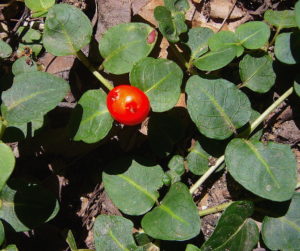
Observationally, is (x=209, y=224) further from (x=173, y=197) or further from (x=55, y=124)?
(x=55, y=124)

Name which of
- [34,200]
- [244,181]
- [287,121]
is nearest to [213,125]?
[244,181]

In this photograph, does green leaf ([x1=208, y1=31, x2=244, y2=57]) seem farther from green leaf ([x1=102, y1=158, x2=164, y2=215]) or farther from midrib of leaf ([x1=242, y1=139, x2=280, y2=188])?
green leaf ([x1=102, y1=158, x2=164, y2=215])

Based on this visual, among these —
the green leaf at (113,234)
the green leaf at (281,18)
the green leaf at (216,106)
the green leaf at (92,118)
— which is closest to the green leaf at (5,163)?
the green leaf at (92,118)

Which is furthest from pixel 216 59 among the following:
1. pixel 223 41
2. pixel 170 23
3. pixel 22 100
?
pixel 22 100

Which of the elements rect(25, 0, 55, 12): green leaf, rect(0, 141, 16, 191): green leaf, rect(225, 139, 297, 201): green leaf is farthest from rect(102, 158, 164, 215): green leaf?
rect(25, 0, 55, 12): green leaf

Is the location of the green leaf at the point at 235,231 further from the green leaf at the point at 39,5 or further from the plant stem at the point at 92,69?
the green leaf at the point at 39,5
